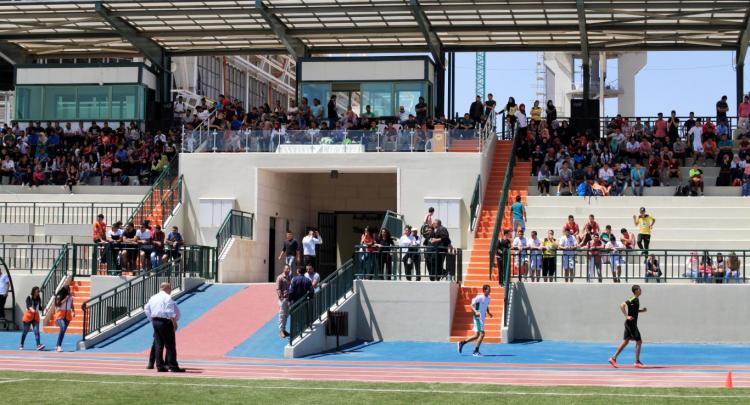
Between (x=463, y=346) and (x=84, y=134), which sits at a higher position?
(x=84, y=134)

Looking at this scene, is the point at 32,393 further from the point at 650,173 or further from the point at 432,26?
the point at 432,26

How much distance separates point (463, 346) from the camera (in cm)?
2686

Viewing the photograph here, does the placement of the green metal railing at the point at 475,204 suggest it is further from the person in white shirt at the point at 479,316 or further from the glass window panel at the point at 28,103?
the glass window panel at the point at 28,103

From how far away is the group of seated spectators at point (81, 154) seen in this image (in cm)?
4244

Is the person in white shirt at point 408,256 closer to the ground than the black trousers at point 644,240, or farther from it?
closer to the ground

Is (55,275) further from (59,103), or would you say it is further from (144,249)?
(59,103)

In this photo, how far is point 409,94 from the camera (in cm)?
4362

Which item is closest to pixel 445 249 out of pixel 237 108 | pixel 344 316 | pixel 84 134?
pixel 344 316

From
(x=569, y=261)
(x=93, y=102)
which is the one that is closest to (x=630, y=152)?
(x=569, y=261)

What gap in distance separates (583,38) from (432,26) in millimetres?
5351

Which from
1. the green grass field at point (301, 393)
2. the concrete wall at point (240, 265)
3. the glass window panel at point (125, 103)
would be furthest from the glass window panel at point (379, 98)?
the green grass field at point (301, 393)

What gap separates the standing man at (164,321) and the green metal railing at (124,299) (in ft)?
20.2

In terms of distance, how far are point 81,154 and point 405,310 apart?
1846 cm

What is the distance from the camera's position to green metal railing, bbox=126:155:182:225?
3725 centimetres
